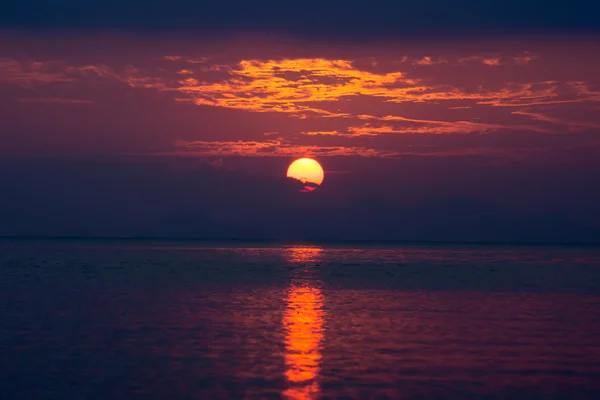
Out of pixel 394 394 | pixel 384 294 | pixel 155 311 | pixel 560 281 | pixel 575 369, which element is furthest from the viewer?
pixel 560 281

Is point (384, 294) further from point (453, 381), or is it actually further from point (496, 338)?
point (453, 381)

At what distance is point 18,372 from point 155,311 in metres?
12.1

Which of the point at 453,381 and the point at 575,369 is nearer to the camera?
the point at 453,381

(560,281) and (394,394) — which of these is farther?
(560,281)

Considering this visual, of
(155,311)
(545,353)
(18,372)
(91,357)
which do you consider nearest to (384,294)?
Result: (155,311)

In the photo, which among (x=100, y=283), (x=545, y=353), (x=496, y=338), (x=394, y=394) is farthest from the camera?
(x=100, y=283)

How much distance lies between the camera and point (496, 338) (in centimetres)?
2175

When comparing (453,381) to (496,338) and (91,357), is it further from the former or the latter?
(91,357)

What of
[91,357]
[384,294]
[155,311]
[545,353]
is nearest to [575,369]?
[545,353]

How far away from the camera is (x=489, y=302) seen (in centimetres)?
3316

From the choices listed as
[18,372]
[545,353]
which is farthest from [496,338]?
[18,372]

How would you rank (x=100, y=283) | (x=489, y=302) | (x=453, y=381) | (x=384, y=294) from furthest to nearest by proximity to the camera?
(x=100, y=283) → (x=384, y=294) → (x=489, y=302) → (x=453, y=381)

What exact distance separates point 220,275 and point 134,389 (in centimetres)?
3827

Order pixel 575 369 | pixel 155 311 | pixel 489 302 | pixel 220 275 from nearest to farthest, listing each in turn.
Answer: pixel 575 369
pixel 155 311
pixel 489 302
pixel 220 275
